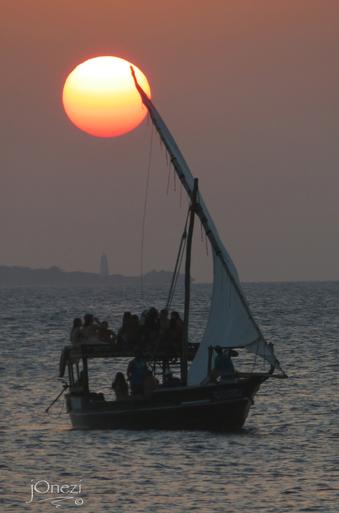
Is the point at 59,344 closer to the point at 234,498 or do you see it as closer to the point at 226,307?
the point at 226,307

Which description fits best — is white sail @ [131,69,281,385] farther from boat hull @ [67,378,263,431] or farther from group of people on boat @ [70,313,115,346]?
group of people on boat @ [70,313,115,346]

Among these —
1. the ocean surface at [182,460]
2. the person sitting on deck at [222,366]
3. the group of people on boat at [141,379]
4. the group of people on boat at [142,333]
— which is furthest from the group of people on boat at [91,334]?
the person sitting on deck at [222,366]

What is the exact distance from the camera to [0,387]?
68062mm

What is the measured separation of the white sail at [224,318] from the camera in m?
46.2

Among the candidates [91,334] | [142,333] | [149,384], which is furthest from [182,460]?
[91,334]

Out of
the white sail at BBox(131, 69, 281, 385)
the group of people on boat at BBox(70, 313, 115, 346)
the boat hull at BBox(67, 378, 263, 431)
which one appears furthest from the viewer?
the group of people on boat at BBox(70, 313, 115, 346)

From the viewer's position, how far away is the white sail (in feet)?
151

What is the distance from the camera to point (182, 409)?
153ft

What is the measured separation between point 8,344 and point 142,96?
58713mm

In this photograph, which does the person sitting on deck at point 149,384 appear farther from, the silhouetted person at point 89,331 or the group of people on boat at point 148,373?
the silhouetted person at point 89,331

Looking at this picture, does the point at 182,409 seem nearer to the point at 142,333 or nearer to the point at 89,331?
the point at 142,333

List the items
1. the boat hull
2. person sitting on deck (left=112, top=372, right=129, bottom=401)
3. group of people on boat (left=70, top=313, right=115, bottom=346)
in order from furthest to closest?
1. group of people on boat (left=70, top=313, right=115, bottom=346)
2. person sitting on deck (left=112, top=372, right=129, bottom=401)
3. the boat hull

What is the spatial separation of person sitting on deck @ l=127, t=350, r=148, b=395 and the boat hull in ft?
1.41

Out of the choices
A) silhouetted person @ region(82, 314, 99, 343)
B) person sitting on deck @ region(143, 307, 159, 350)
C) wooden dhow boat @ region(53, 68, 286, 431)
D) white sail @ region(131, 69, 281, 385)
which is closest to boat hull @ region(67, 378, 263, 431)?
wooden dhow boat @ region(53, 68, 286, 431)
